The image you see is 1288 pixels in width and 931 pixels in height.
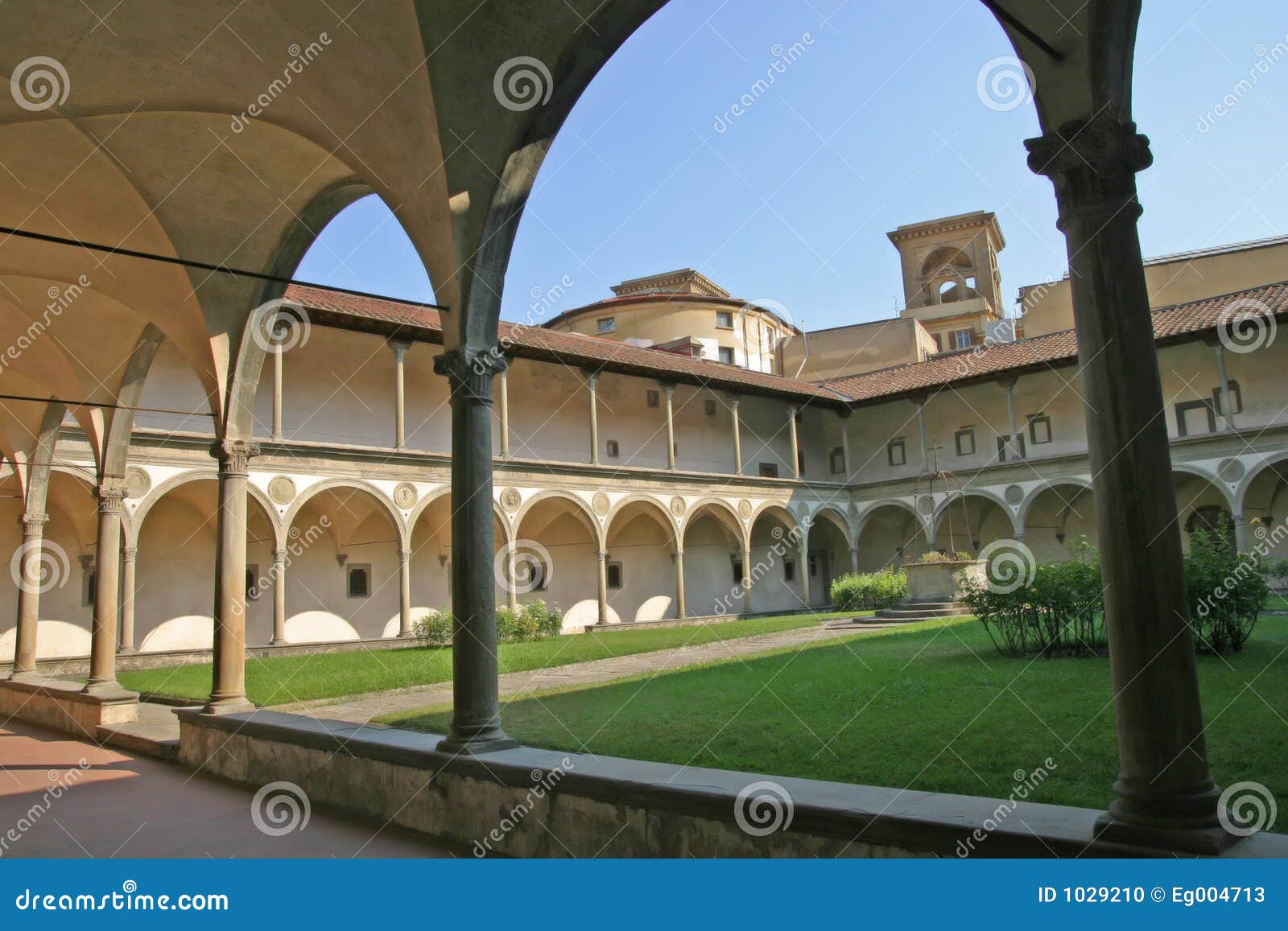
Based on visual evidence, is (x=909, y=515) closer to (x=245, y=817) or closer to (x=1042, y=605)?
Result: (x=1042, y=605)

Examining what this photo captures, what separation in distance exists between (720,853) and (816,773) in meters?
1.54

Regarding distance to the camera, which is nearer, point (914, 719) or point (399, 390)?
point (914, 719)

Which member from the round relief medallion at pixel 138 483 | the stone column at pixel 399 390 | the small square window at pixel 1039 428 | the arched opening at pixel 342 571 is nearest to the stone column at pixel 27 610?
the round relief medallion at pixel 138 483

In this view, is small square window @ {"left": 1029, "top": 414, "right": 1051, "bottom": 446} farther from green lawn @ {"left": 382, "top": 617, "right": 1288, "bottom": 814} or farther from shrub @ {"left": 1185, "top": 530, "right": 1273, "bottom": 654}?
shrub @ {"left": 1185, "top": 530, "right": 1273, "bottom": 654}

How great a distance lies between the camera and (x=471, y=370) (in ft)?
18.6

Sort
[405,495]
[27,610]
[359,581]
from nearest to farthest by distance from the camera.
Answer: [27,610]
[405,495]
[359,581]

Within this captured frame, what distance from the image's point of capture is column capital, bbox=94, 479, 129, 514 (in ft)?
37.5

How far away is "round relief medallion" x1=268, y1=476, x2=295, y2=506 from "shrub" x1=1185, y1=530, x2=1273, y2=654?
52.1 feet

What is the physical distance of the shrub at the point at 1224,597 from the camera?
29.6 ft

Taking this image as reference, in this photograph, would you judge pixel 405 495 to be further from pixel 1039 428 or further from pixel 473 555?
pixel 1039 428

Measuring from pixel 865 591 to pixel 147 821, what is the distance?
21184 millimetres

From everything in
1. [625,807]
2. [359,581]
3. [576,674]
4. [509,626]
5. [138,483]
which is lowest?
[576,674]

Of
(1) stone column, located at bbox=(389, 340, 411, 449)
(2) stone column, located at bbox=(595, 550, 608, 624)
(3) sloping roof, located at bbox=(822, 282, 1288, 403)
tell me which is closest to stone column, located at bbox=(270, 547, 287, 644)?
(1) stone column, located at bbox=(389, 340, 411, 449)

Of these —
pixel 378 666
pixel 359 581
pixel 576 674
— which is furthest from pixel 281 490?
pixel 576 674
